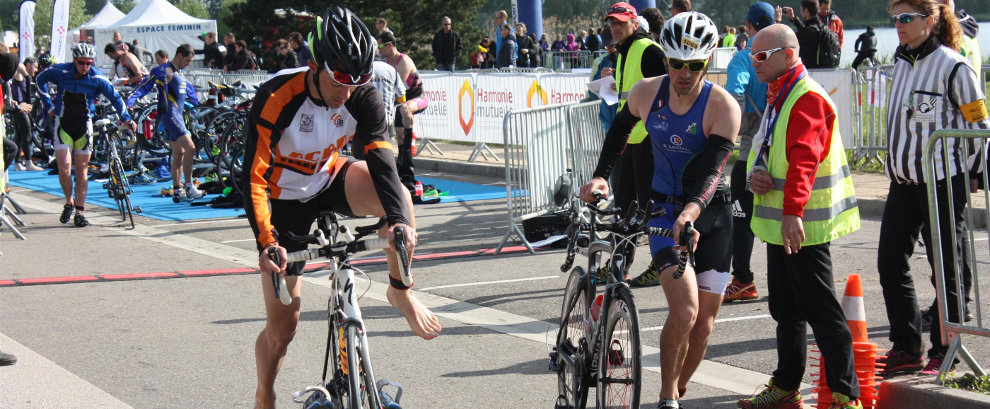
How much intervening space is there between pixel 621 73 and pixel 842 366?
386 cm

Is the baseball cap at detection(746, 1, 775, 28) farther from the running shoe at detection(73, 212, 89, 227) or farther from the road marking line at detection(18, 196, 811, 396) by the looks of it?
the running shoe at detection(73, 212, 89, 227)

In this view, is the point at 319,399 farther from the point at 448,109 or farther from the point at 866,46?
the point at 866,46

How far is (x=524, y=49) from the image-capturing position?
2728cm

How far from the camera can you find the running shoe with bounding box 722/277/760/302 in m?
7.33

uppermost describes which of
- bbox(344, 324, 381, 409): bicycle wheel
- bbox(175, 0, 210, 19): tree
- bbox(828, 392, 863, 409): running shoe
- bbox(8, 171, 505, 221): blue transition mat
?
bbox(175, 0, 210, 19): tree

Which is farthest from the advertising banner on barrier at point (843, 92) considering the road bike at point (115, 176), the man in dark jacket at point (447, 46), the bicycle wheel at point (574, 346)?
the man in dark jacket at point (447, 46)

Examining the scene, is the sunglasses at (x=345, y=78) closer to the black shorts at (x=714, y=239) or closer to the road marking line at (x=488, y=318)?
the black shorts at (x=714, y=239)

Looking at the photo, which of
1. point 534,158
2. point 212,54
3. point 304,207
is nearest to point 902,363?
point 304,207

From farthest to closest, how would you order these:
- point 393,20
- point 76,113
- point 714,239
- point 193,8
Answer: point 193,8, point 393,20, point 76,113, point 714,239

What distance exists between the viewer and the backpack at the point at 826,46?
42.5 ft

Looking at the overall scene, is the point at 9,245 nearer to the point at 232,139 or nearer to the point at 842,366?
the point at 232,139

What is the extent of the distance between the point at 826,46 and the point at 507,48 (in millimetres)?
13077

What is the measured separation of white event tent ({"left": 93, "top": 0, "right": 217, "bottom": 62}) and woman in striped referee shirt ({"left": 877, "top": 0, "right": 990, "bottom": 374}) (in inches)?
1588

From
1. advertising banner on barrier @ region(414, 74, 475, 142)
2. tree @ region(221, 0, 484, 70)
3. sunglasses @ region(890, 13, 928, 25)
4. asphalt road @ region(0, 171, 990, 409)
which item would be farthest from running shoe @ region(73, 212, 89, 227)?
tree @ region(221, 0, 484, 70)
